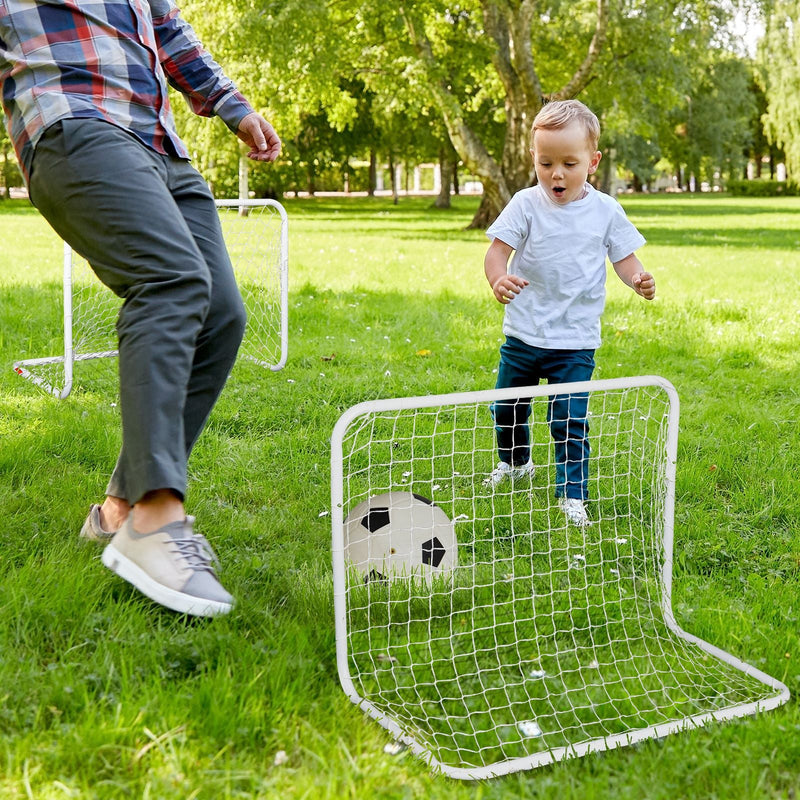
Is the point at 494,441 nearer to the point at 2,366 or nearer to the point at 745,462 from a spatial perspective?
the point at 745,462

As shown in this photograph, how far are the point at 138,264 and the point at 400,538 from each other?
3.64 ft

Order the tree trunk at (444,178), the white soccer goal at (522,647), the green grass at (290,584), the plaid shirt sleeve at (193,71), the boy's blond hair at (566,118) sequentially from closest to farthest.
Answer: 1. the green grass at (290,584)
2. the white soccer goal at (522,647)
3. the plaid shirt sleeve at (193,71)
4. the boy's blond hair at (566,118)
5. the tree trunk at (444,178)

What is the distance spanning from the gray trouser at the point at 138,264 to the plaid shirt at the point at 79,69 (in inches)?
2.9

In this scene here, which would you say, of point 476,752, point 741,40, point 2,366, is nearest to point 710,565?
point 476,752

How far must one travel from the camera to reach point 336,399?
5074mm

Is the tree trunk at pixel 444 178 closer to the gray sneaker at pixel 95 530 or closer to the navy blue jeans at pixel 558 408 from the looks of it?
the navy blue jeans at pixel 558 408

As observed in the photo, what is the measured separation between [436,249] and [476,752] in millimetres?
13396

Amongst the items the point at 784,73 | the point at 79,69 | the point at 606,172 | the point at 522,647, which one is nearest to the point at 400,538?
the point at 522,647

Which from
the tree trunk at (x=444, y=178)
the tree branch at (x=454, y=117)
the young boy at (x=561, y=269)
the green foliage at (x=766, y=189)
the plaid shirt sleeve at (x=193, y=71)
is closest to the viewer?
the plaid shirt sleeve at (x=193, y=71)

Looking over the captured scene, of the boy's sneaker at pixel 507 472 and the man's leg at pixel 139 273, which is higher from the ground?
the man's leg at pixel 139 273

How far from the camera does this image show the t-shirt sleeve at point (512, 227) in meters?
3.70

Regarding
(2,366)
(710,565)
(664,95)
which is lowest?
(710,565)

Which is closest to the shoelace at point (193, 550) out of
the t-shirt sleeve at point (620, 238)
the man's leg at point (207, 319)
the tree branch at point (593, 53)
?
the man's leg at point (207, 319)

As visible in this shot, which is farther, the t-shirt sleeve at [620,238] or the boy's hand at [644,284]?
the t-shirt sleeve at [620,238]
